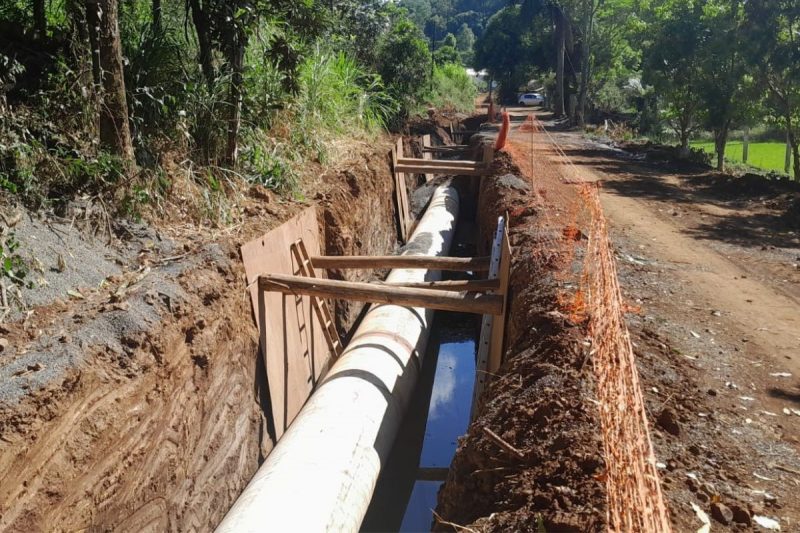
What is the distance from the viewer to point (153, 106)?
22.1 feet

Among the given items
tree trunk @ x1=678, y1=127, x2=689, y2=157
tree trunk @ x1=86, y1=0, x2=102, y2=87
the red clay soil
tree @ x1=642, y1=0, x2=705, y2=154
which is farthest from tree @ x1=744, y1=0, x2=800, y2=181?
tree trunk @ x1=86, y1=0, x2=102, y2=87

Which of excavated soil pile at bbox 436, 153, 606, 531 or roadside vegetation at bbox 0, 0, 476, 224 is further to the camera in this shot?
roadside vegetation at bbox 0, 0, 476, 224

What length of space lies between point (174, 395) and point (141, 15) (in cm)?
537

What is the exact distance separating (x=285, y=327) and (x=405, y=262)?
1.42 metres

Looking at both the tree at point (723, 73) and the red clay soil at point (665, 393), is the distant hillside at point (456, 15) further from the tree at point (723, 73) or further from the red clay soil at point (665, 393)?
the red clay soil at point (665, 393)

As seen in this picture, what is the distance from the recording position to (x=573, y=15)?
3272cm

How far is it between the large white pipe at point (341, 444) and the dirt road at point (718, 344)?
7.45 feet

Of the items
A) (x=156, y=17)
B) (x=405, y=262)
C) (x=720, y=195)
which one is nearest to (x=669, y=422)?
(x=405, y=262)

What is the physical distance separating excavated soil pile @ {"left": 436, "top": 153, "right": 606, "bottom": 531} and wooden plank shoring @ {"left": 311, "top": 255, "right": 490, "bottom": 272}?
1.73m

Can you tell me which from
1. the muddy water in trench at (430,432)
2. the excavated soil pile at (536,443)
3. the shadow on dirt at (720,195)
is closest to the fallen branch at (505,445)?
the excavated soil pile at (536,443)

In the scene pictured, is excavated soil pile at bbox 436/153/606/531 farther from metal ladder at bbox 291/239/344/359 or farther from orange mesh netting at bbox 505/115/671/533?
metal ladder at bbox 291/239/344/359

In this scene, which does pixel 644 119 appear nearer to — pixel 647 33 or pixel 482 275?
pixel 647 33

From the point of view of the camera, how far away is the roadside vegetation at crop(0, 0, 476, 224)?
5578 mm

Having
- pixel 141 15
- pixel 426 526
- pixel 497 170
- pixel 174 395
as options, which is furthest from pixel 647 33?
pixel 174 395
